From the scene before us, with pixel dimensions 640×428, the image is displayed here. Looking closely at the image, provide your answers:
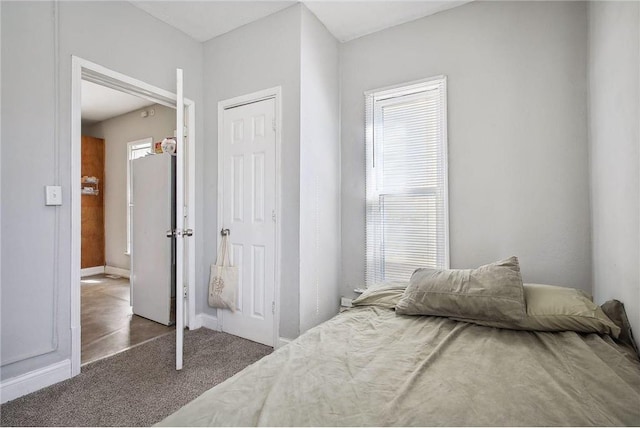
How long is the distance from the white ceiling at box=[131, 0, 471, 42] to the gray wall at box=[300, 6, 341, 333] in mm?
153

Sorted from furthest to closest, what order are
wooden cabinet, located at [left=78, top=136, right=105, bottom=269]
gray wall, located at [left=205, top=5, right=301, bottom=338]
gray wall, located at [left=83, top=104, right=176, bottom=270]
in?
wooden cabinet, located at [left=78, top=136, right=105, bottom=269], gray wall, located at [left=83, top=104, right=176, bottom=270], gray wall, located at [left=205, top=5, right=301, bottom=338]

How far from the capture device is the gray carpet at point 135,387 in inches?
64.6

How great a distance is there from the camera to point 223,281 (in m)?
2.80

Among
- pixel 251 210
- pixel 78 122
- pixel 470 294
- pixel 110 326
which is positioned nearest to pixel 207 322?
pixel 110 326

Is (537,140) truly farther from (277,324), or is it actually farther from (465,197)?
(277,324)

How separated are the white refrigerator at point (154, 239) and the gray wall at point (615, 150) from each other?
3339 millimetres

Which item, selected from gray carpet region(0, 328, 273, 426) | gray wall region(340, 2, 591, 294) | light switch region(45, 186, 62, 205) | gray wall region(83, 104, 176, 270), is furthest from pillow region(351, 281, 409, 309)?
gray wall region(83, 104, 176, 270)

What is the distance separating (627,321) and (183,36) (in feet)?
12.5

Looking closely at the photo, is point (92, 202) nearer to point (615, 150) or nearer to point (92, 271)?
point (92, 271)

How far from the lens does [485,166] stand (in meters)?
2.37

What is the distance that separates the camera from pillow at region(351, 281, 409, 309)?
78.5 inches

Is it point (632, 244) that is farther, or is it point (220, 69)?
point (220, 69)

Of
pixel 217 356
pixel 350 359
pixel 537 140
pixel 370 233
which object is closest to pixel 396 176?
pixel 370 233

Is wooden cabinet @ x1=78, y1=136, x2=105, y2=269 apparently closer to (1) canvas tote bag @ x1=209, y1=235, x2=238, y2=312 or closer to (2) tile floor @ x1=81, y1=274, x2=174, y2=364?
(2) tile floor @ x1=81, y1=274, x2=174, y2=364
